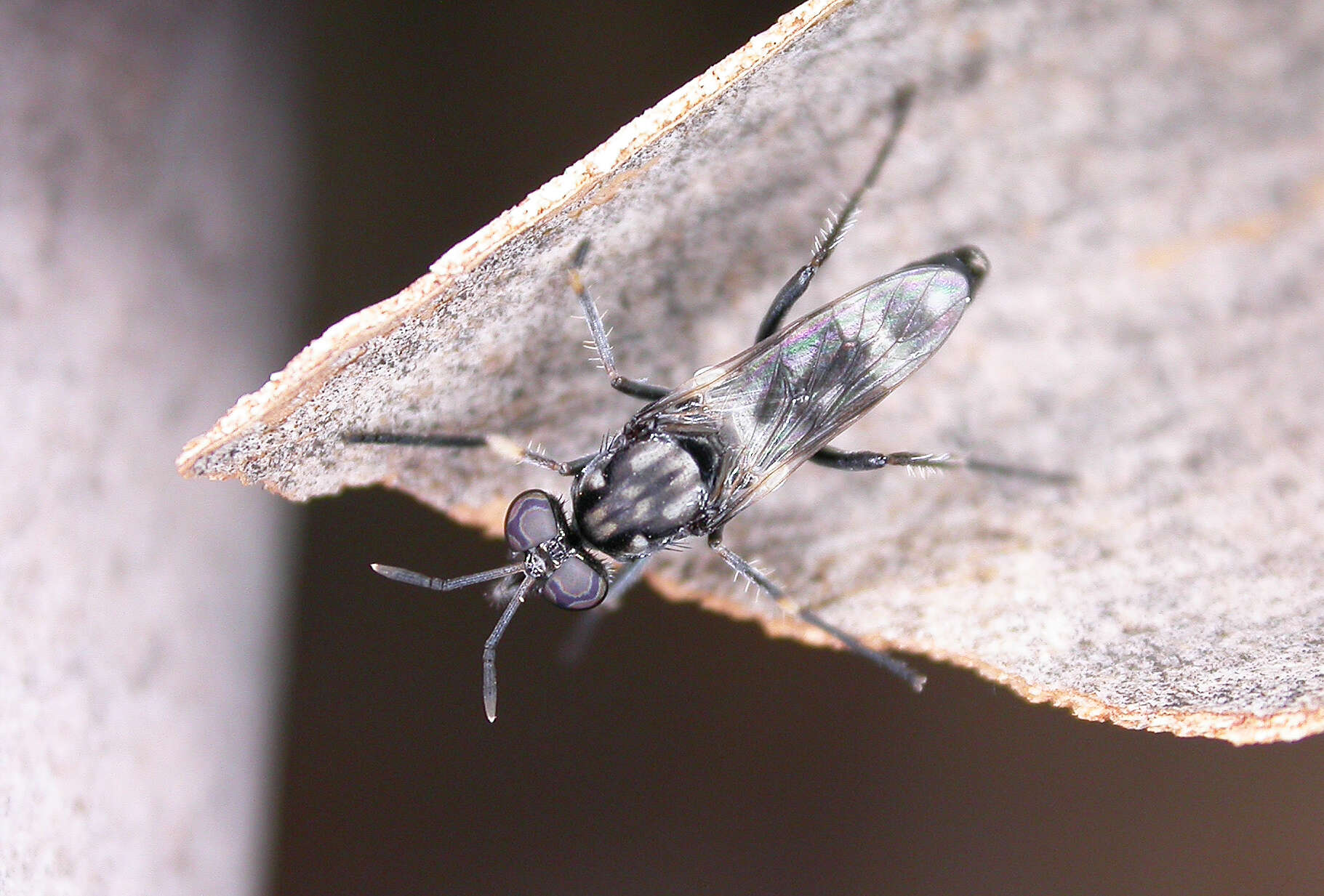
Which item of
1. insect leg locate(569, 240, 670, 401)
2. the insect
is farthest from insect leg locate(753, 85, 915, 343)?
insect leg locate(569, 240, 670, 401)

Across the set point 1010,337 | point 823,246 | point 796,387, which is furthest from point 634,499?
point 1010,337

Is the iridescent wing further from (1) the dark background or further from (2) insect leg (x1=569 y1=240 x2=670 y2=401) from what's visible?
(1) the dark background

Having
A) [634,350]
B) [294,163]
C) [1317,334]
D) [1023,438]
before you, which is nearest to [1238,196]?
[1317,334]

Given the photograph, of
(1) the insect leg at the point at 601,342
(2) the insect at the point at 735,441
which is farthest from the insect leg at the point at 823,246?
(1) the insect leg at the point at 601,342

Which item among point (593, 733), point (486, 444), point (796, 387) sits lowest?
point (593, 733)

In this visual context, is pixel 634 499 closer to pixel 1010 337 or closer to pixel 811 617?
pixel 811 617

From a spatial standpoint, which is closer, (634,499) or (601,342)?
(601,342)

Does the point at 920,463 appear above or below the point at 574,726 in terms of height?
above
